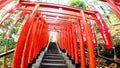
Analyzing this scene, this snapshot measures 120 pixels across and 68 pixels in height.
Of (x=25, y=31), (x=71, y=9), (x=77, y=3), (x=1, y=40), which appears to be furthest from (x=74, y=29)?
(x=77, y=3)

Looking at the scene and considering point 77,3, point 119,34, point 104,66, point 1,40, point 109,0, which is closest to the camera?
point 109,0

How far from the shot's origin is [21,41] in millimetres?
6129

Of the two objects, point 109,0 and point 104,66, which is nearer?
point 109,0

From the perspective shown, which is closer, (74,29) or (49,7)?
(49,7)

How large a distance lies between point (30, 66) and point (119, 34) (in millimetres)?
7767

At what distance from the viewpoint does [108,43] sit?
7.17 m

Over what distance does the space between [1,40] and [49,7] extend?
30.9ft

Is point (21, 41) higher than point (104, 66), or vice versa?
point (21, 41)

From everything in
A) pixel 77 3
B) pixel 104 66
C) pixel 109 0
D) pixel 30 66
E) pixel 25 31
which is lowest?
pixel 104 66

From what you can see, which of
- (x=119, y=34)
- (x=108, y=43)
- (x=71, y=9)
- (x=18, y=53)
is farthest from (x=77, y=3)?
(x=18, y=53)

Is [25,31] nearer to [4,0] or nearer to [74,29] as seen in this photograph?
[4,0]

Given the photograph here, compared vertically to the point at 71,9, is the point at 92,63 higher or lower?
lower

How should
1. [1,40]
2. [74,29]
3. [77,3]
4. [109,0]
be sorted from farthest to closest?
[77,3] < [1,40] < [74,29] < [109,0]

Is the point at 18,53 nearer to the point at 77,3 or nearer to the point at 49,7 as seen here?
the point at 49,7
